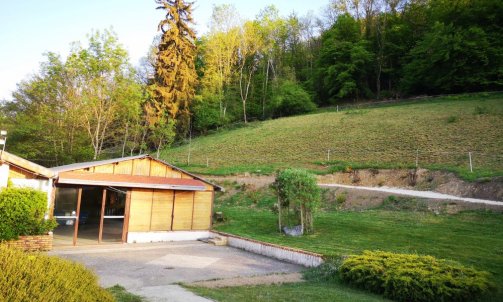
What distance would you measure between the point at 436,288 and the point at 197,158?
30.6m

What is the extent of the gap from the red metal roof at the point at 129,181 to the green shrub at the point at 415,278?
392 inches

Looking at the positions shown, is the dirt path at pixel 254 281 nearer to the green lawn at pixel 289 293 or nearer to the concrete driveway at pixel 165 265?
the green lawn at pixel 289 293

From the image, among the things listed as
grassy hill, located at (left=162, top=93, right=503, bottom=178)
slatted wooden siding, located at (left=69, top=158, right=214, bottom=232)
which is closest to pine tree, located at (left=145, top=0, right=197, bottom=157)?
grassy hill, located at (left=162, top=93, right=503, bottom=178)

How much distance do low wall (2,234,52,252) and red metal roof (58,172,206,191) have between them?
7.43ft

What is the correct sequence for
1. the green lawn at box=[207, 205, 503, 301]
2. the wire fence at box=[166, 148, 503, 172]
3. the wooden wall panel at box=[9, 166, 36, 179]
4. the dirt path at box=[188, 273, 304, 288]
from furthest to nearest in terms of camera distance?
the wire fence at box=[166, 148, 503, 172] → the wooden wall panel at box=[9, 166, 36, 179] → the green lawn at box=[207, 205, 503, 301] → the dirt path at box=[188, 273, 304, 288]

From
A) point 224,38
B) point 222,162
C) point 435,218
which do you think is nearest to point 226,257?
point 435,218

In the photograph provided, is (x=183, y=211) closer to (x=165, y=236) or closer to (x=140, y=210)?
(x=165, y=236)

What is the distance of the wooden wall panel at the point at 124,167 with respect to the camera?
53.7 ft

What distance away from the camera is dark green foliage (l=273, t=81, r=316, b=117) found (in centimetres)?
5000

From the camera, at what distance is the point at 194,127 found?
5203 centimetres

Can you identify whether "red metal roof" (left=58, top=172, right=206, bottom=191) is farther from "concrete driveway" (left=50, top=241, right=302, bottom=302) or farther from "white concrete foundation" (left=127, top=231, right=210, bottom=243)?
"concrete driveway" (left=50, top=241, right=302, bottom=302)

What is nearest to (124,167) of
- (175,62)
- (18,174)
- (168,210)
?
(168,210)

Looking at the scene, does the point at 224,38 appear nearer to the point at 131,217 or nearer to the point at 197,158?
the point at 197,158

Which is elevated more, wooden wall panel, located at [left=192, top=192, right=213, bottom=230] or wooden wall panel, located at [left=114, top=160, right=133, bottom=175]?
wooden wall panel, located at [left=114, top=160, right=133, bottom=175]
